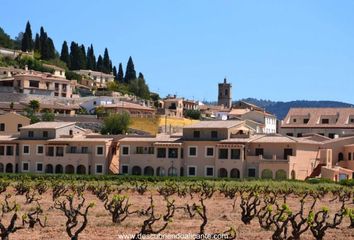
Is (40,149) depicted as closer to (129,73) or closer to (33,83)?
(33,83)

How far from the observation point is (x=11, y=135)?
295ft

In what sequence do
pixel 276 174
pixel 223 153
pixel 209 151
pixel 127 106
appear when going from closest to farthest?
pixel 276 174 → pixel 223 153 → pixel 209 151 → pixel 127 106

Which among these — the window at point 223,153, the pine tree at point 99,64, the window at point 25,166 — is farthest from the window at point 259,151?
the pine tree at point 99,64

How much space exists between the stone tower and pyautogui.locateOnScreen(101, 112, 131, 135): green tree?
9020cm

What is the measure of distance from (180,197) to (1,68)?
95.6 metres

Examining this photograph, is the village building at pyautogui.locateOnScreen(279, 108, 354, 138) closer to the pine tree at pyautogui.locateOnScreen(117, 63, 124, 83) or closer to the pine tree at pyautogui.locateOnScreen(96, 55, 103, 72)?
the pine tree at pyautogui.locateOnScreen(117, 63, 124, 83)

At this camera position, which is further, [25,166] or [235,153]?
[25,166]

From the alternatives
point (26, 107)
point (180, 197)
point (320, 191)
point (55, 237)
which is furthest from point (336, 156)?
point (55, 237)

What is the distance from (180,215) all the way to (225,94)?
156069 millimetres

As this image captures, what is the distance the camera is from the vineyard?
27.2 m

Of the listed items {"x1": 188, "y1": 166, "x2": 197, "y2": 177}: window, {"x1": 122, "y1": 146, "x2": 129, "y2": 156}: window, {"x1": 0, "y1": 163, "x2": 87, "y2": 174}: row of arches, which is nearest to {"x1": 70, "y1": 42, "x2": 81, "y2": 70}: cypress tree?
{"x1": 0, "y1": 163, "x2": 87, "y2": 174}: row of arches

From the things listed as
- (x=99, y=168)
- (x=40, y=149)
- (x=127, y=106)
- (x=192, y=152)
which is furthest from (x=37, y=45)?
(x=192, y=152)

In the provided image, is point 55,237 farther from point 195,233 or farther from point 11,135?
point 11,135

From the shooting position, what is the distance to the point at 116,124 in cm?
9900
